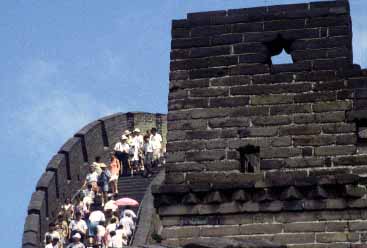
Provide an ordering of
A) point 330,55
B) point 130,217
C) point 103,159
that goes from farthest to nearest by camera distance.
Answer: point 103,159, point 130,217, point 330,55

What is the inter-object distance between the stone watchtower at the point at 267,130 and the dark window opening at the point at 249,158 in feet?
0.05

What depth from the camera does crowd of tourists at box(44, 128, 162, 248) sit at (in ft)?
118

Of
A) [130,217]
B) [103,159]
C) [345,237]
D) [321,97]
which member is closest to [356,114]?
[321,97]

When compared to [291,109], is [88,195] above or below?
below

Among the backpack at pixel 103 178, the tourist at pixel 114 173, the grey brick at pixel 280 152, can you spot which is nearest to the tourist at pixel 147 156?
the tourist at pixel 114 173

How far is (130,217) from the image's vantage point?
37500 mm

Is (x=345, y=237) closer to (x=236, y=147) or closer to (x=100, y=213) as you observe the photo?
(x=236, y=147)

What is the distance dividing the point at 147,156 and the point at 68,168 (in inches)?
185

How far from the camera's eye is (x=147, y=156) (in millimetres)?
44000

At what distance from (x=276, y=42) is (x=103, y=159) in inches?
1142

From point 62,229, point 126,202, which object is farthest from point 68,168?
point 126,202

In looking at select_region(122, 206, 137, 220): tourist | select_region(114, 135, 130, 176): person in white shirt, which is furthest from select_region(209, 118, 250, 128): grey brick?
select_region(114, 135, 130, 176): person in white shirt

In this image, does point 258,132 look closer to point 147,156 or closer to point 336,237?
point 336,237

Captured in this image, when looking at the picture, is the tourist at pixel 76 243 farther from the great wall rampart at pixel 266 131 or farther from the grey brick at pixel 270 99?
the grey brick at pixel 270 99
